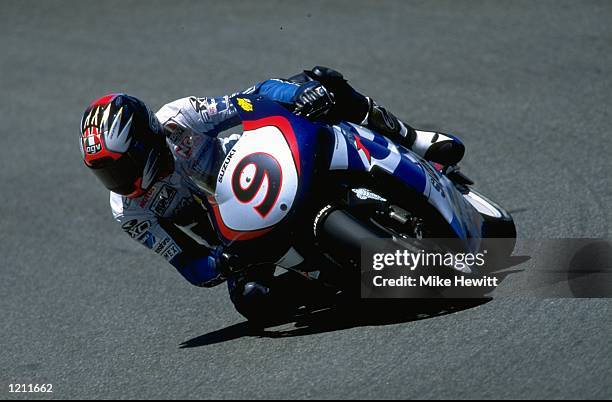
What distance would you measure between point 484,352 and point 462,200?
1.36 metres

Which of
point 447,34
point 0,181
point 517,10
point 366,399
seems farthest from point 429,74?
point 366,399

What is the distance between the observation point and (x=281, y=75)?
36.9ft

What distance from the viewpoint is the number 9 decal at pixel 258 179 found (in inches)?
220

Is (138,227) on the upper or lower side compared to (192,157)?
lower

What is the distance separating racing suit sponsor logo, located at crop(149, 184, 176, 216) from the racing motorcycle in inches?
24.2

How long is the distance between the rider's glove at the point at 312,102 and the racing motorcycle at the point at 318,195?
7 cm

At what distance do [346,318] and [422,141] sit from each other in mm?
1342

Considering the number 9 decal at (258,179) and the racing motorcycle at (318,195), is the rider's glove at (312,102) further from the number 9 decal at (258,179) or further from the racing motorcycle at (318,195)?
the number 9 decal at (258,179)

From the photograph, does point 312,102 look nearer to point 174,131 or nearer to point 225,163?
point 225,163

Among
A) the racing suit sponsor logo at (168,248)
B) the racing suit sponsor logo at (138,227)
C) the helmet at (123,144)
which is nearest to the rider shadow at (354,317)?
the racing suit sponsor logo at (168,248)

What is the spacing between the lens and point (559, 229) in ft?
23.4

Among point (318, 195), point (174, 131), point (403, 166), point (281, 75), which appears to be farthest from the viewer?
point (281, 75)

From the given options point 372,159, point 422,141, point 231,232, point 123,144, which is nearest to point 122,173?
point 123,144

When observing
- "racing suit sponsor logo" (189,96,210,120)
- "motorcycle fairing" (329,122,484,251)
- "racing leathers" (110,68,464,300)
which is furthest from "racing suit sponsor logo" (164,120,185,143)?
"motorcycle fairing" (329,122,484,251)
